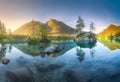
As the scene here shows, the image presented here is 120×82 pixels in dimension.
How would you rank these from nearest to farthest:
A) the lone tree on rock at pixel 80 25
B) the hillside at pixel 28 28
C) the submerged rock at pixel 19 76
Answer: the submerged rock at pixel 19 76 < the hillside at pixel 28 28 < the lone tree on rock at pixel 80 25

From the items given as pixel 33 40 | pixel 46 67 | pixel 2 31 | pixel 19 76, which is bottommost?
pixel 19 76

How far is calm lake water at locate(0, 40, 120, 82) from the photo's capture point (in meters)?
5.74

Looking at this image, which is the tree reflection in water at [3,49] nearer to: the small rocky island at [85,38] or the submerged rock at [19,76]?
the submerged rock at [19,76]

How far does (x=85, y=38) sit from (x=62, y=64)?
2.83 ft

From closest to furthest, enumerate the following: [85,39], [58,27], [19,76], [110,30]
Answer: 1. [19,76]
2. [58,27]
3. [85,39]
4. [110,30]

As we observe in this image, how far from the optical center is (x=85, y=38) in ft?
19.6

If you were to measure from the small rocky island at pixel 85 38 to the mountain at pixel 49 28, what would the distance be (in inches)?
8.6

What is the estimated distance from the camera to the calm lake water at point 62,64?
574 centimetres

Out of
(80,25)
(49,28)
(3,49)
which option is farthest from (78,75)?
(3,49)

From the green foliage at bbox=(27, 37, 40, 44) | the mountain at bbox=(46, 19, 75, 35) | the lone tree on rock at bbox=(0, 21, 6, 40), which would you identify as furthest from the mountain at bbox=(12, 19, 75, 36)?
the lone tree on rock at bbox=(0, 21, 6, 40)

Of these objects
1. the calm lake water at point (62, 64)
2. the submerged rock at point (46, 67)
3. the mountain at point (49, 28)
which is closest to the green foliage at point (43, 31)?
the mountain at point (49, 28)

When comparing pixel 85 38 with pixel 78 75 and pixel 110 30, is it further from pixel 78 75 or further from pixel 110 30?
pixel 78 75

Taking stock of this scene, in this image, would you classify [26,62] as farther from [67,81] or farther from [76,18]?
[76,18]

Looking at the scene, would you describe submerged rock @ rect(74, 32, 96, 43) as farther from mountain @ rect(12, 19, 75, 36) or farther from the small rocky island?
mountain @ rect(12, 19, 75, 36)
